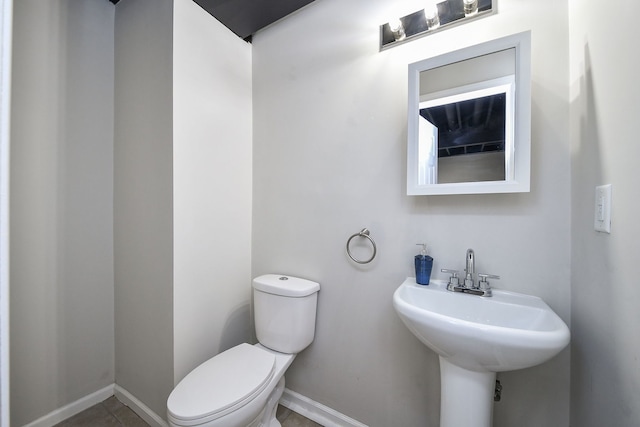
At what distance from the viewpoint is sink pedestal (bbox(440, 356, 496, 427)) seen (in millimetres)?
808

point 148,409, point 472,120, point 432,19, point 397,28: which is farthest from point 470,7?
point 148,409

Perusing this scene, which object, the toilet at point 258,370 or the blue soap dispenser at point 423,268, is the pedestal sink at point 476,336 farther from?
the toilet at point 258,370

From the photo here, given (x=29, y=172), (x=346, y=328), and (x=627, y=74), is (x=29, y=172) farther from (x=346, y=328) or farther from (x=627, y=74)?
(x=627, y=74)

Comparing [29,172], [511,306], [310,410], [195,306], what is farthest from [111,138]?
[511,306]

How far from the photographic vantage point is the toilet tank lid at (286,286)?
4.17 feet

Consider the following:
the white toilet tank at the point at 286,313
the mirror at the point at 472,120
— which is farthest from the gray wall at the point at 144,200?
the mirror at the point at 472,120

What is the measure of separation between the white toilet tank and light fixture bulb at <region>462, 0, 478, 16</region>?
1413 mm

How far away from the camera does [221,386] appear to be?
100cm

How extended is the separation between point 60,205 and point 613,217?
235 cm

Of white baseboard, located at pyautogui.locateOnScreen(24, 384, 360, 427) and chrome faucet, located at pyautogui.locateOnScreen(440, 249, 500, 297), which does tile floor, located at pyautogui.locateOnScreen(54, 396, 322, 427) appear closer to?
white baseboard, located at pyautogui.locateOnScreen(24, 384, 360, 427)

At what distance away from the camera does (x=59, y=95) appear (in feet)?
4.42

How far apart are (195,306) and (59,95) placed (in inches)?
55.4

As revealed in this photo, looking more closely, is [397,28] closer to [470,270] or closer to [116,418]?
[470,270]

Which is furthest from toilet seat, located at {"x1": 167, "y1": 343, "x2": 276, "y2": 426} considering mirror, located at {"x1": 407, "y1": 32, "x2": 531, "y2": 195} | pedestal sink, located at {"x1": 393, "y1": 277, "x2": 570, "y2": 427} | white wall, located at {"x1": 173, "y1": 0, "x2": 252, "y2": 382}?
mirror, located at {"x1": 407, "y1": 32, "x2": 531, "y2": 195}
